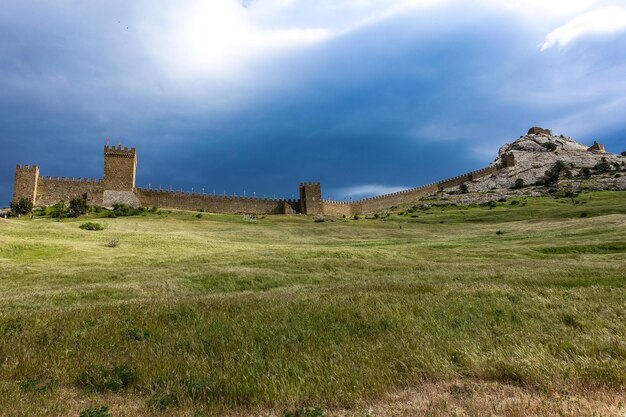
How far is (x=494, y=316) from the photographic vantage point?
8.75m

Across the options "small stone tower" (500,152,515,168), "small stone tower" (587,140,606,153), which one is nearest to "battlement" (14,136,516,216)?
"small stone tower" (500,152,515,168)

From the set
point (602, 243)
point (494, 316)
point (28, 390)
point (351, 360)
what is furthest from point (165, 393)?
point (602, 243)

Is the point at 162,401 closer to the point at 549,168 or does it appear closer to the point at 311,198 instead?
the point at 311,198

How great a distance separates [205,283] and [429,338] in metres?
16.6

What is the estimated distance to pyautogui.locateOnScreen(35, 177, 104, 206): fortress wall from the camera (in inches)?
3661

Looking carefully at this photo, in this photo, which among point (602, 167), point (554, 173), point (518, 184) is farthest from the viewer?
point (602, 167)

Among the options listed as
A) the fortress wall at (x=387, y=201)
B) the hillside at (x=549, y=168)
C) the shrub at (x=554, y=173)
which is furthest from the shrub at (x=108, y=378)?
the shrub at (x=554, y=173)

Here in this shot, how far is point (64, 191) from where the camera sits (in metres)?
94.4

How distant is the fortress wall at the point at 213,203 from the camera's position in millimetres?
102250

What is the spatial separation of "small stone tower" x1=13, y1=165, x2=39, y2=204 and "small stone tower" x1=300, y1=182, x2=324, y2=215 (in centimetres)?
6637

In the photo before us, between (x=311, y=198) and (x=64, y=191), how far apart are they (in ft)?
207

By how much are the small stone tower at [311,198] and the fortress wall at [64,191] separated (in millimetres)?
53007

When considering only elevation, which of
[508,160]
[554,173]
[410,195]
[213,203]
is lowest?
[213,203]

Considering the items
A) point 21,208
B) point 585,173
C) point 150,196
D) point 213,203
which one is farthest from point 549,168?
point 21,208
